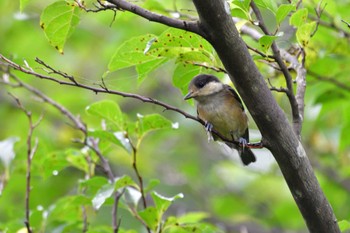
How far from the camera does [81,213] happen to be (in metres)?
3.77

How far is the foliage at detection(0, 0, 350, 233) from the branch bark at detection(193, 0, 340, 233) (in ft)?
0.95

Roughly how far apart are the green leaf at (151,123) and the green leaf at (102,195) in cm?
36

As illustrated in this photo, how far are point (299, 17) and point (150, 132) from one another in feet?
14.6

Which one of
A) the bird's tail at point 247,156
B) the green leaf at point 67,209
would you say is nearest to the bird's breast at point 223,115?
the bird's tail at point 247,156

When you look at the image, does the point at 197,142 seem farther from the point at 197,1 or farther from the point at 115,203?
the point at 197,1

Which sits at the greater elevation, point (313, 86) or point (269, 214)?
point (313, 86)

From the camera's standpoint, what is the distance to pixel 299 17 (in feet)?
9.14

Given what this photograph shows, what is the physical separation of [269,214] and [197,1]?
515 centimetres

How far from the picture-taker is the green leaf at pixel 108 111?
327 cm

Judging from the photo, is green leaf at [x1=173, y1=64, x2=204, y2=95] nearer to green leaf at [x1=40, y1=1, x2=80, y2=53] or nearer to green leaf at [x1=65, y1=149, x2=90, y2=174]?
green leaf at [x1=40, y1=1, x2=80, y2=53]

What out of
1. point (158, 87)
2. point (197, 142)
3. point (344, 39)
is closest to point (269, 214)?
point (197, 142)

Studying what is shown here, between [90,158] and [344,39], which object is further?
[344,39]

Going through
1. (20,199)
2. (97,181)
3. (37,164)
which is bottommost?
(20,199)

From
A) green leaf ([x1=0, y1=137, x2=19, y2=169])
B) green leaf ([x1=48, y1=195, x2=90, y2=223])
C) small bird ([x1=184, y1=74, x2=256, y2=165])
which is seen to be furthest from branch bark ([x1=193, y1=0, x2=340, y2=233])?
green leaf ([x1=0, y1=137, x2=19, y2=169])
